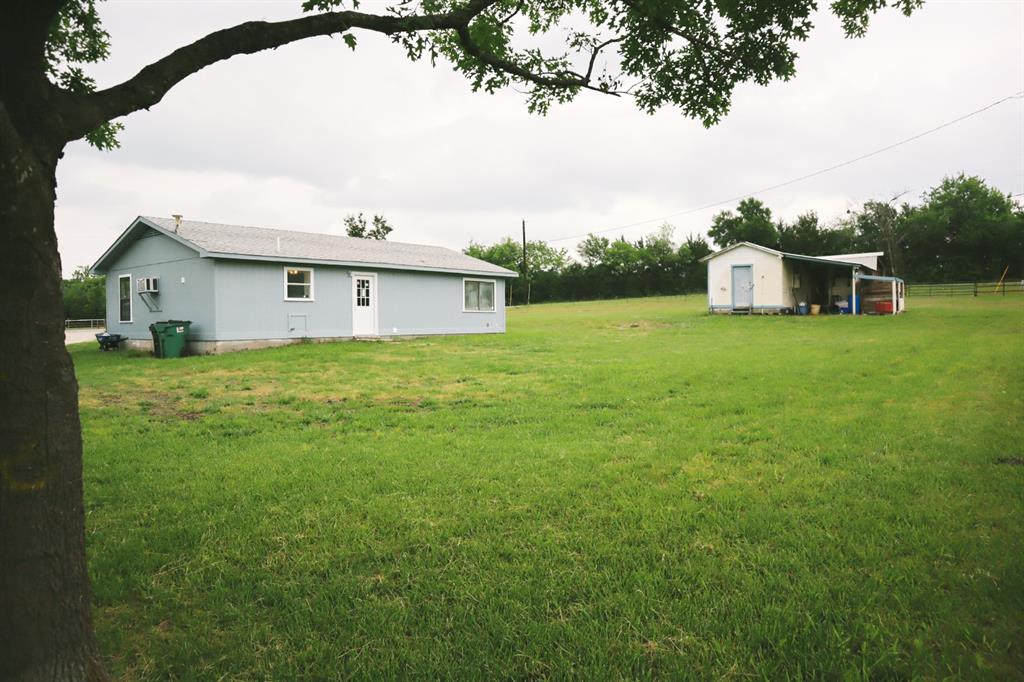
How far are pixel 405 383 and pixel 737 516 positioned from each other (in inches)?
267

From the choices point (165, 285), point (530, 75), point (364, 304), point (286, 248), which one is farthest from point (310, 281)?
point (530, 75)

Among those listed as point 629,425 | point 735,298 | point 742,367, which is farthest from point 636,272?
point 629,425

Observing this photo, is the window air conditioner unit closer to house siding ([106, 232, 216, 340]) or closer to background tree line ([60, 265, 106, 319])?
house siding ([106, 232, 216, 340])

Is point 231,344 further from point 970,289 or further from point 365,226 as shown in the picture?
point 970,289

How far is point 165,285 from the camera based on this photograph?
57.9ft

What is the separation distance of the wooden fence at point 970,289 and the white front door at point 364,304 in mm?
40936

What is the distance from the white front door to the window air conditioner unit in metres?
6.39

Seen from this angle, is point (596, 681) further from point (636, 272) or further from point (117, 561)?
point (636, 272)

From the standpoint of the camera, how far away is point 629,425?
5.93 m

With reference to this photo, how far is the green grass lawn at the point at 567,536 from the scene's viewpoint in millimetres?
2219

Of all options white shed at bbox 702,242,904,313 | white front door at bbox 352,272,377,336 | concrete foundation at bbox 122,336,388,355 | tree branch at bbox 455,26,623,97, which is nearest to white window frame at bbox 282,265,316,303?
concrete foundation at bbox 122,336,388,355

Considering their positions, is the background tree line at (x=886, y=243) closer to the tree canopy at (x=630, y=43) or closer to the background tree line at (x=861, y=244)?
the background tree line at (x=861, y=244)

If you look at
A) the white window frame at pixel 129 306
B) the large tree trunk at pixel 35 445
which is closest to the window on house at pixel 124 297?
the white window frame at pixel 129 306

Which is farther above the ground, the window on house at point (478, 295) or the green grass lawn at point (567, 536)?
the window on house at point (478, 295)
